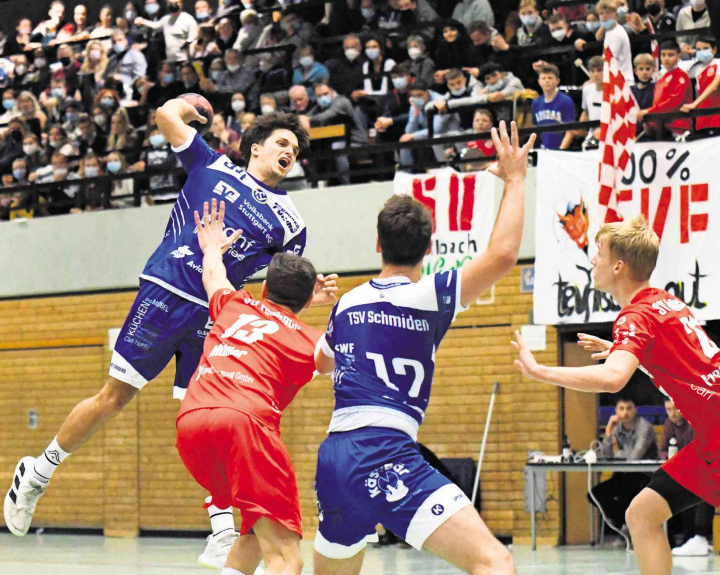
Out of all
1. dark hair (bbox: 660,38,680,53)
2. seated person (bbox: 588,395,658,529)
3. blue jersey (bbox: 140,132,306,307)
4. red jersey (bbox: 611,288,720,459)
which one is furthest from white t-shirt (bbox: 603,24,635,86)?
red jersey (bbox: 611,288,720,459)

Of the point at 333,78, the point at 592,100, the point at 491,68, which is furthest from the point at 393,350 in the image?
the point at 333,78

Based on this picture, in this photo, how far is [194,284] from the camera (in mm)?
6453

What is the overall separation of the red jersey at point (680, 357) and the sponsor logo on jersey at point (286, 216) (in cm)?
210

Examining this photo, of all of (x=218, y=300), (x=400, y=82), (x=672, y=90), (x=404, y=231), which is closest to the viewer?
(x=404, y=231)

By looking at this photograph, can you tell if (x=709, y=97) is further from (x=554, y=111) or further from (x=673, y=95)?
(x=554, y=111)

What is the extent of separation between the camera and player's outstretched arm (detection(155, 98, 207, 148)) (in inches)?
259

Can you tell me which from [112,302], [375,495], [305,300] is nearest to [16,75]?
[112,302]

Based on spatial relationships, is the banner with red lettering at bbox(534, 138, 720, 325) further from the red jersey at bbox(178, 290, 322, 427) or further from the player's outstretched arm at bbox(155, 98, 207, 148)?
the red jersey at bbox(178, 290, 322, 427)

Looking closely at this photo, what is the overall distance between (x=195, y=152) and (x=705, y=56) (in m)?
7.72

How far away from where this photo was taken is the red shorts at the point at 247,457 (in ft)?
16.8

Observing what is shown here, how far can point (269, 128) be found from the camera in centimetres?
672

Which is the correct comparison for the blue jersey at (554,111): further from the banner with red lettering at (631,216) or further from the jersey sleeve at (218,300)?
the jersey sleeve at (218,300)

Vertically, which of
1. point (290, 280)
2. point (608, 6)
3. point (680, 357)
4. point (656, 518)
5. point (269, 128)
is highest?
point (608, 6)

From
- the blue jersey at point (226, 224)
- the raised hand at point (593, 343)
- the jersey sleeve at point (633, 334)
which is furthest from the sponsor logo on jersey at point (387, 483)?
the blue jersey at point (226, 224)
